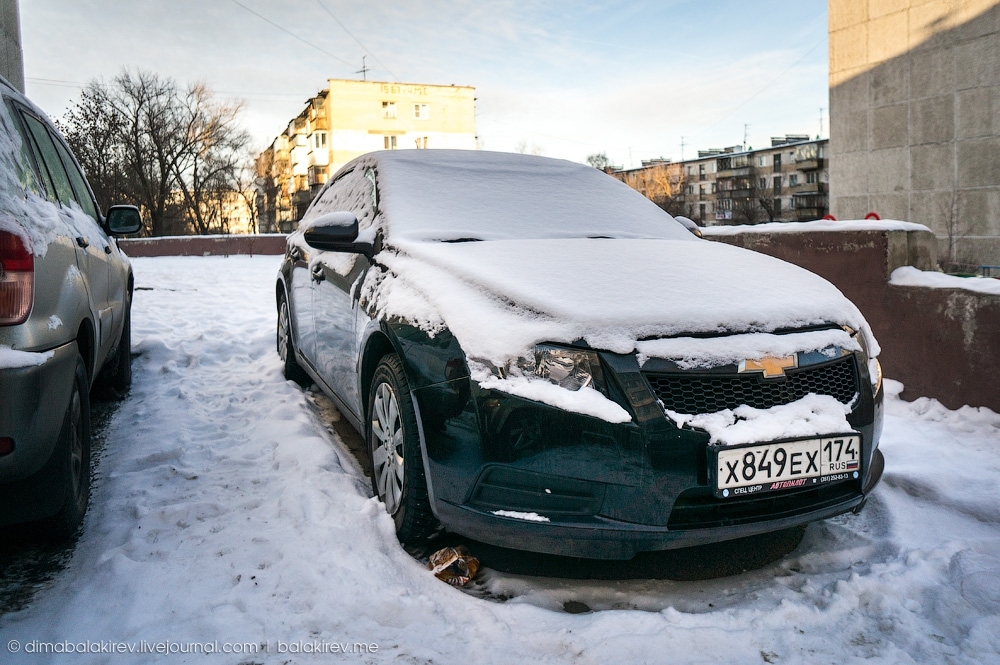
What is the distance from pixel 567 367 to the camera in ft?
7.06

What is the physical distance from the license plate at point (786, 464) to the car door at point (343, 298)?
1.63m

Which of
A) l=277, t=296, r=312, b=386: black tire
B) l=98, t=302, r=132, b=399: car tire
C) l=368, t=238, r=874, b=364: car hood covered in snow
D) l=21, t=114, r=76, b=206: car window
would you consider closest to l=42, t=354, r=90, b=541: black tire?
l=21, t=114, r=76, b=206: car window

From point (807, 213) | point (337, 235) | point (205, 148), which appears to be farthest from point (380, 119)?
point (337, 235)

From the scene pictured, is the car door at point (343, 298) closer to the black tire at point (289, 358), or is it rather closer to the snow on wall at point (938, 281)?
the black tire at point (289, 358)

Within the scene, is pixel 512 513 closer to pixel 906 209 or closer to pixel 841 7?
pixel 906 209

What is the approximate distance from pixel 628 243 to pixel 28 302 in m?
2.21

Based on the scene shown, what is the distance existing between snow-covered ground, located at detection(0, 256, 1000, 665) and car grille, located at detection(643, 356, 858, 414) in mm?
613

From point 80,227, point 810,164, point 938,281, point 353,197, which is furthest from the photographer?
point 810,164

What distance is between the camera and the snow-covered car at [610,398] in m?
2.10

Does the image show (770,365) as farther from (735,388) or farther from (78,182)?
(78,182)

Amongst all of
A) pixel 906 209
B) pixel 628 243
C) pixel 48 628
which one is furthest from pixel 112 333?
pixel 906 209

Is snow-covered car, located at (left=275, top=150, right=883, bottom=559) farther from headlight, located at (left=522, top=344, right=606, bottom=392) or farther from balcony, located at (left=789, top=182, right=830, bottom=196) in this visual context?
balcony, located at (left=789, top=182, right=830, bottom=196)

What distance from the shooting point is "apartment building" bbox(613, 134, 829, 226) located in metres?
94.9

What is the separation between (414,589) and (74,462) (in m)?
1.25
